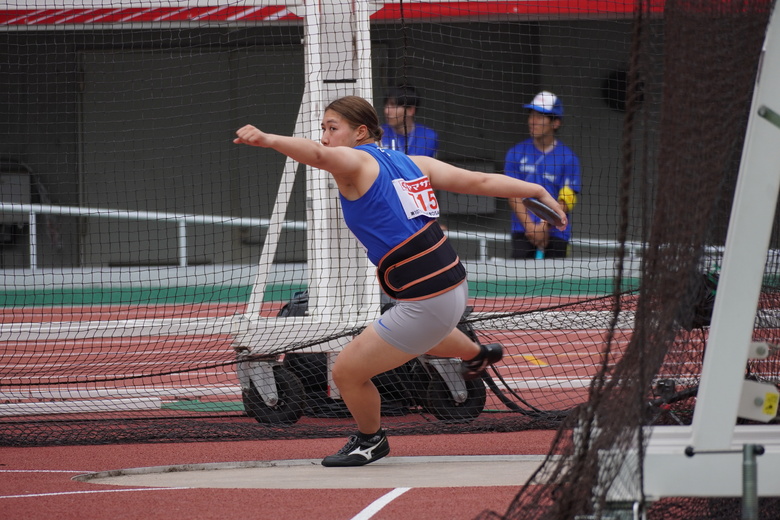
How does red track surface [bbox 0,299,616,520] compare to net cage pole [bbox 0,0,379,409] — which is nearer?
red track surface [bbox 0,299,616,520]

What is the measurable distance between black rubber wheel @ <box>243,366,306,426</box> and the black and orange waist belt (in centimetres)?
203

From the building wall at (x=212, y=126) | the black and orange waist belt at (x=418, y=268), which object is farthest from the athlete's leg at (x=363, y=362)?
the building wall at (x=212, y=126)

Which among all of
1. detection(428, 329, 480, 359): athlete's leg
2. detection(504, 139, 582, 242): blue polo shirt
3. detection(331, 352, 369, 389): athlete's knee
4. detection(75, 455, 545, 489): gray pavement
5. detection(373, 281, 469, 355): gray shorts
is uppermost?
detection(504, 139, 582, 242): blue polo shirt

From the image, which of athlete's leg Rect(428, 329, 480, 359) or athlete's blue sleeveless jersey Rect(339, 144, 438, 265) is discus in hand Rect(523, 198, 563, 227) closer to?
athlete's blue sleeveless jersey Rect(339, 144, 438, 265)

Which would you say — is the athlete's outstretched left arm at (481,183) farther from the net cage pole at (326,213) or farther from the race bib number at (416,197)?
the net cage pole at (326,213)

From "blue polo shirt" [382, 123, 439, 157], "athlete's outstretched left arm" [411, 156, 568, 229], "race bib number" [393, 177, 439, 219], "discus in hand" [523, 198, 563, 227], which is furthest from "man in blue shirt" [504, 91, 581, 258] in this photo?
"race bib number" [393, 177, 439, 219]

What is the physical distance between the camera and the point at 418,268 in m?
4.57

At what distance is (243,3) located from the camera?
23.8 feet

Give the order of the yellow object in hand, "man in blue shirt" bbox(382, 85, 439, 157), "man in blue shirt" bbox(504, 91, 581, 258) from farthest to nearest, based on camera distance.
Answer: "man in blue shirt" bbox(504, 91, 581, 258) < the yellow object in hand < "man in blue shirt" bbox(382, 85, 439, 157)

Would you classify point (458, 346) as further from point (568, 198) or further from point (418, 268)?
point (568, 198)

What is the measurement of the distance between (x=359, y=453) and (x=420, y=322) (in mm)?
859

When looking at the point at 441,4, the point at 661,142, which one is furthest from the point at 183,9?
the point at 661,142

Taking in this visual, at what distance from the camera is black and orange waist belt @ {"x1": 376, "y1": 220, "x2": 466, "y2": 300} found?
14.9 ft

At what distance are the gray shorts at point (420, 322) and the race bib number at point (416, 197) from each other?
387 millimetres
